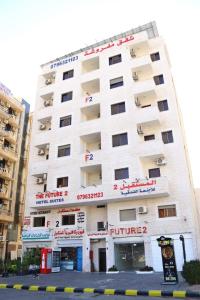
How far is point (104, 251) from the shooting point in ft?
93.4

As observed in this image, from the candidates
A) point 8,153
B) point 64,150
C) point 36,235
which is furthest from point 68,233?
point 8,153

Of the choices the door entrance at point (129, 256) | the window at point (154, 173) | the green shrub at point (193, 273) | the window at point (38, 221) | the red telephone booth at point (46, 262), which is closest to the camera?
the green shrub at point (193, 273)

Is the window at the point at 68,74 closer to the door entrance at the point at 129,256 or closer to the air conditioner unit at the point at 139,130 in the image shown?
the air conditioner unit at the point at 139,130

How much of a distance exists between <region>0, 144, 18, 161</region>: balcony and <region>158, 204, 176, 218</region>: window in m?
24.9

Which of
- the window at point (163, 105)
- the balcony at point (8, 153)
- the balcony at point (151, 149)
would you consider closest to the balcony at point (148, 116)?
the window at point (163, 105)

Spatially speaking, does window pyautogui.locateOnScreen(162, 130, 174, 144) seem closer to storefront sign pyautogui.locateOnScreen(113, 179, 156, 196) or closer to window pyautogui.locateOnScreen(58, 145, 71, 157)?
storefront sign pyautogui.locateOnScreen(113, 179, 156, 196)

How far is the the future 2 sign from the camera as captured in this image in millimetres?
15062

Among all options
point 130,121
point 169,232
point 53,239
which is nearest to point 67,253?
point 53,239

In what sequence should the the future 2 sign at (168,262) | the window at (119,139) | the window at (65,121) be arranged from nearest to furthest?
the the future 2 sign at (168,262)
the window at (119,139)
the window at (65,121)

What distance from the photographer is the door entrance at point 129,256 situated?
27422 millimetres

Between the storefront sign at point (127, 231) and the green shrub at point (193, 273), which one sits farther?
the storefront sign at point (127, 231)

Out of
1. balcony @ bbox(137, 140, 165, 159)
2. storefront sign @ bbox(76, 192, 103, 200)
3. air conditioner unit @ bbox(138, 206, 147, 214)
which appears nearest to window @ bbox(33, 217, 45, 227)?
storefront sign @ bbox(76, 192, 103, 200)

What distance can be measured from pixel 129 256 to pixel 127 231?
3246 millimetres

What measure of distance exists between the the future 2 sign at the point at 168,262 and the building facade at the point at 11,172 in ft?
93.4
